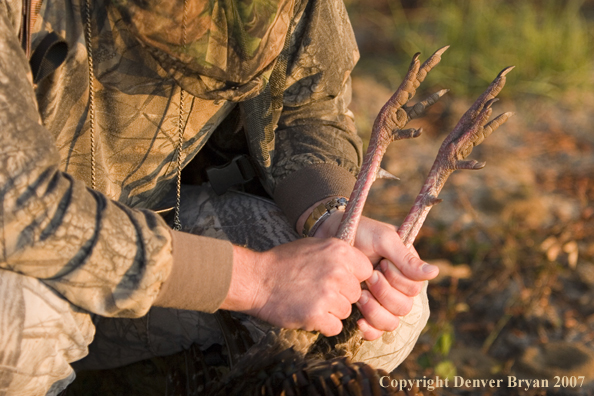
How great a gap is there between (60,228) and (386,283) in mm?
1018

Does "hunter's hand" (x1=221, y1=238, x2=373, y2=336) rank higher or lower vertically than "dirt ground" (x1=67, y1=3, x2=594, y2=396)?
higher

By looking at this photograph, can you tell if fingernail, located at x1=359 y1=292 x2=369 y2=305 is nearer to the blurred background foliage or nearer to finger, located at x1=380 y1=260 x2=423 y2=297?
finger, located at x1=380 y1=260 x2=423 y2=297

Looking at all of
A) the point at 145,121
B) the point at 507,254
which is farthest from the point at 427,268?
the point at 507,254

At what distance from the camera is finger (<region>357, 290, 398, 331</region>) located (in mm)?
2086

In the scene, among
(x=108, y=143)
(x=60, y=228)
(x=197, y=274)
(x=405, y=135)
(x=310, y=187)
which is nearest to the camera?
(x=60, y=228)

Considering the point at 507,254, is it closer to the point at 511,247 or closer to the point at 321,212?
the point at 511,247

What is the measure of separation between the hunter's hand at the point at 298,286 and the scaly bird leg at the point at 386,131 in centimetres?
14

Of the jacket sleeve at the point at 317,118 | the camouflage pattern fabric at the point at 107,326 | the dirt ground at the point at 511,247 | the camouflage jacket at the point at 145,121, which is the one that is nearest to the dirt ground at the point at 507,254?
the dirt ground at the point at 511,247

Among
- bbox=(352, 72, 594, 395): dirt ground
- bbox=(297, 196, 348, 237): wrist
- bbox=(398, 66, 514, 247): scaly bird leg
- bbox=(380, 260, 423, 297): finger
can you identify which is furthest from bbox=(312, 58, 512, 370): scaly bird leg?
bbox=(352, 72, 594, 395): dirt ground

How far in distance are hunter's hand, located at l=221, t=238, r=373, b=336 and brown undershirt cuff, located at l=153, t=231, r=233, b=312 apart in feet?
0.18

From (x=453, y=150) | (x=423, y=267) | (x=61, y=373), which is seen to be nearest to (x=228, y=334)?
(x=61, y=373)

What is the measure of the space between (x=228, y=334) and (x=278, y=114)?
2.71 ft

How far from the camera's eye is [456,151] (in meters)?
2.11

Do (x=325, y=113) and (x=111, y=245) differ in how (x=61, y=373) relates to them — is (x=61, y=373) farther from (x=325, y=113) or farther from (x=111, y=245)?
(x=325, y=113)
